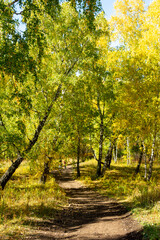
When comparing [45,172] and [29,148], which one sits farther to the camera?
[45,172]

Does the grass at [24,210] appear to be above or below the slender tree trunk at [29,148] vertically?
below

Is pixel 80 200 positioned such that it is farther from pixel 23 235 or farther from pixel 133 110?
pixel 133 110

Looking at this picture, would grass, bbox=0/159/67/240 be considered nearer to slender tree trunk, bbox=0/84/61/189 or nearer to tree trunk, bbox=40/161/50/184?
slender tree trunk, bbox=0/84/61/189

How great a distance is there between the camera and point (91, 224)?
773cm

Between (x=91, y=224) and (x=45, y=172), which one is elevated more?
(x=45, y=172)

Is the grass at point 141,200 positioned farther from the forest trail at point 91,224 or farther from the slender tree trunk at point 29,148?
the slender tree trunk at point 29,148

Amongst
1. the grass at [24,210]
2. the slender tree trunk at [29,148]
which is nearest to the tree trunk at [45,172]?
the grass at [24,210]

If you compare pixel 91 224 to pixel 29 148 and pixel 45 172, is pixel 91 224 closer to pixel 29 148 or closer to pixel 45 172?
pixel 29 148

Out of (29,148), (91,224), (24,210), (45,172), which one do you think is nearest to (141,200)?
(91,224)

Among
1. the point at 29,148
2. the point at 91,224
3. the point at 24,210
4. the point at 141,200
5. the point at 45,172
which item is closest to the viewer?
the point at 91,224

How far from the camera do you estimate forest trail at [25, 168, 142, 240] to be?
638cm

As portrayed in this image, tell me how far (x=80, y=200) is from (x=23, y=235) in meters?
6.59

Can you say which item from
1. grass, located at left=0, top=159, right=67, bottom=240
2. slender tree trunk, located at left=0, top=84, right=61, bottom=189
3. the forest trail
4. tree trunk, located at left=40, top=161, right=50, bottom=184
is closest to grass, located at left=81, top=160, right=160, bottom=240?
the forest trail

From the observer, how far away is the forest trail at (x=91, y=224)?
251 inches
